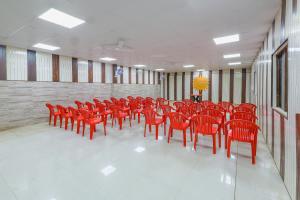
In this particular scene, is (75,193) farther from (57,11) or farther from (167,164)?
(57,11)

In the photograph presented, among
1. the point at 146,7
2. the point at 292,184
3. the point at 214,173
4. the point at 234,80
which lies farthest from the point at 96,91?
the point at 234,80

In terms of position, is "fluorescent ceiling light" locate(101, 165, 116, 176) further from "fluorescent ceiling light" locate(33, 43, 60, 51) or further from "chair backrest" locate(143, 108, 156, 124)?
"fluorescent ceiling light" locate(33, 43, 60, 51)

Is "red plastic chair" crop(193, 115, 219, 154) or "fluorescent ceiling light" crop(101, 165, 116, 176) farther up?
"red plastic chair" crop(193, 115, 219, 154)

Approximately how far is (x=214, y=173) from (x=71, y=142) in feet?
12.0

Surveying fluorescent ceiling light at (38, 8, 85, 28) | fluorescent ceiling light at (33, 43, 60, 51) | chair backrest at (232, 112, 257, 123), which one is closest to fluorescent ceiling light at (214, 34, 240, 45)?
chair backrest at (232, 112, 257, 123)

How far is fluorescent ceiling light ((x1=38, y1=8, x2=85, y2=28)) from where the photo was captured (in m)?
3.21

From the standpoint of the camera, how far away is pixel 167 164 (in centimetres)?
307

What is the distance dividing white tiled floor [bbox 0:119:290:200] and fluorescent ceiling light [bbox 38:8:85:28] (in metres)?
3.03

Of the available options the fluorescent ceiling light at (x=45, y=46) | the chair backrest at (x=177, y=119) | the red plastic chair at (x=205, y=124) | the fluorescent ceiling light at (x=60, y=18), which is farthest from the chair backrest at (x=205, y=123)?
the fluorescent ceiling light at (x=45, y=46)

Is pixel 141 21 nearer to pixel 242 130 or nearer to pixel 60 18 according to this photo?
pixel 60 18

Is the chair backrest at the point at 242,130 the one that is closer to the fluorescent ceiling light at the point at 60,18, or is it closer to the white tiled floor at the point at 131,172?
the white tiled floor at the point at 131,172

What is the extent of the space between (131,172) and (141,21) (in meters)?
3.22

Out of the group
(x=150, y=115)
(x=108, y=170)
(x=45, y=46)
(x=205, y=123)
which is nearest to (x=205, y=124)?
(x=205, y=123)

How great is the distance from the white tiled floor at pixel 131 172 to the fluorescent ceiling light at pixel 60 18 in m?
3.03
